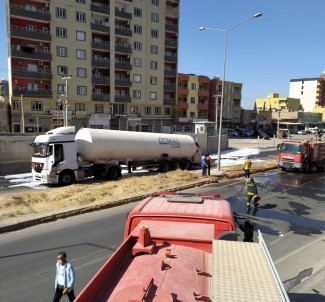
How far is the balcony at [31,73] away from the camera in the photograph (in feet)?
155

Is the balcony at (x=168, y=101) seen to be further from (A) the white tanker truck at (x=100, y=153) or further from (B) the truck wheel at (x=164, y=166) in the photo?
(B) the truck wheel at (x=164, y=166)

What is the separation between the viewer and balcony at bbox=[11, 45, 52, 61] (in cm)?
4705

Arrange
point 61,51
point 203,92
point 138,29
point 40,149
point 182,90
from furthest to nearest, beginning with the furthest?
point 203,92
point 182,90
point 138,29
point 61,51
point 40,149

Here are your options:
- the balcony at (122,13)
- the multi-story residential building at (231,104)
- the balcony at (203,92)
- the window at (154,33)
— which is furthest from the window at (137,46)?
the multi-story residential building at (231,104)

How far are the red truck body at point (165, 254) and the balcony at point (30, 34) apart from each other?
159 ft

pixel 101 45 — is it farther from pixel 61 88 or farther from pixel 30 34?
pixel 30 34

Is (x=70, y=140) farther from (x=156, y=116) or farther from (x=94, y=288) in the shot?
(x=156, y=116)

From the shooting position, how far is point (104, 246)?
9.85 metres

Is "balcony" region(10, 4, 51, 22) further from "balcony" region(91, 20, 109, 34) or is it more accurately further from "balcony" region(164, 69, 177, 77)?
"balcony" region(164, 69, 177, 77)

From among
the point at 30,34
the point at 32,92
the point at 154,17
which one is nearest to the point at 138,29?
the point at 154,17

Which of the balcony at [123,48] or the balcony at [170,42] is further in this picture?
the balcony at [170,42]

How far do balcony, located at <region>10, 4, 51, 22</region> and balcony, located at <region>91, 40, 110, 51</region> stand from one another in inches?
308

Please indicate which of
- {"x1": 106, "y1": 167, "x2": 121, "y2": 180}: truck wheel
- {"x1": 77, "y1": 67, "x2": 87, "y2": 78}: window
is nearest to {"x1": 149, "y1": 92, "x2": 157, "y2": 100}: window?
{"x1": 77, "y1": 67, "x2": 87, "y2": 78}: window

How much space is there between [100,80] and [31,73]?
11385 millimetres
